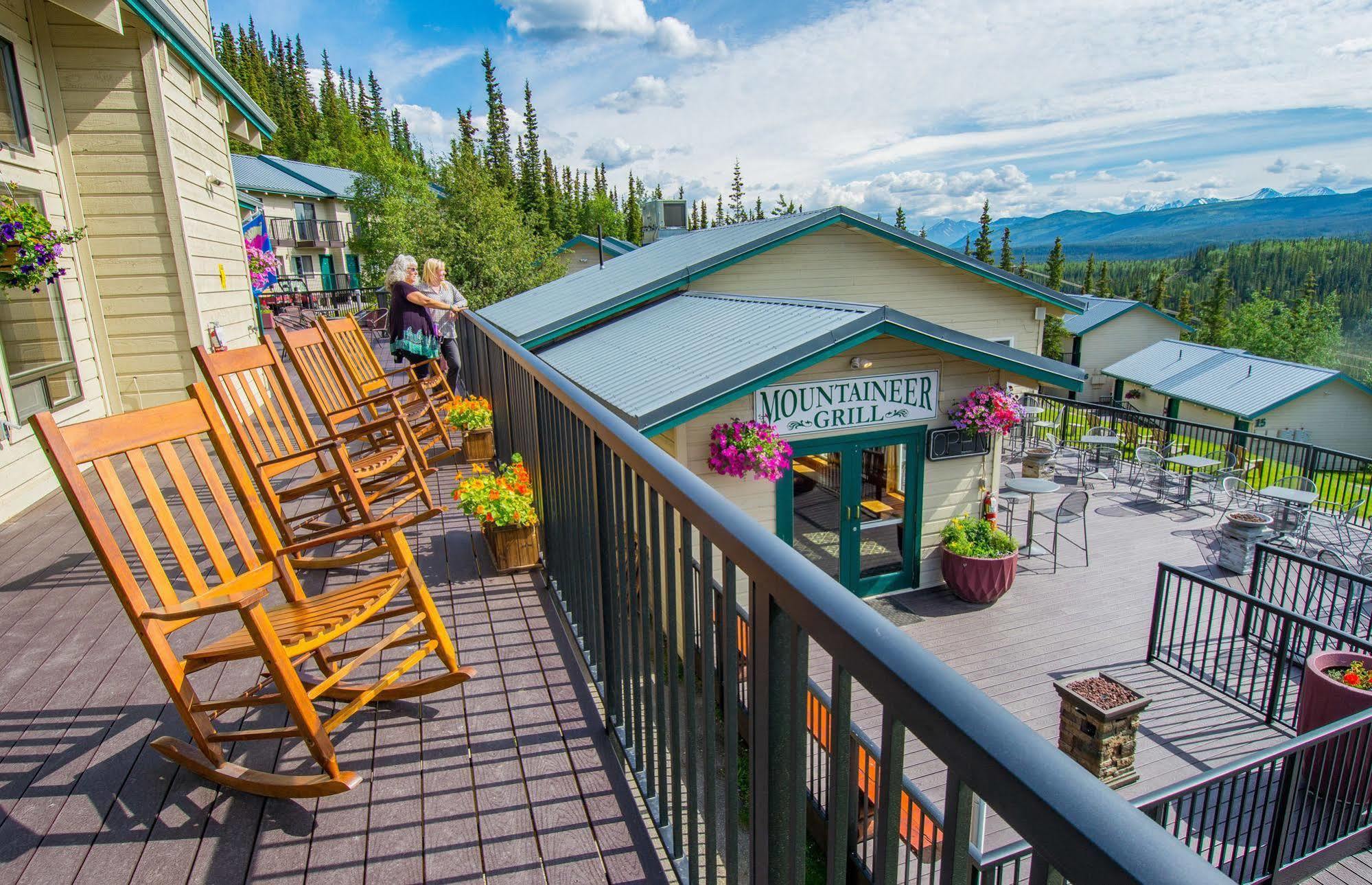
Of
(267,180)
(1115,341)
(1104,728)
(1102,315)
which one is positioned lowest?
(1115,341)

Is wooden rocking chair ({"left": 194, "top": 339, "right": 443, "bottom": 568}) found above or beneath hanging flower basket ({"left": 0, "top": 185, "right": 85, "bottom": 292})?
beneath

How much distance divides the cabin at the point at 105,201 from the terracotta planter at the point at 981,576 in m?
8.57

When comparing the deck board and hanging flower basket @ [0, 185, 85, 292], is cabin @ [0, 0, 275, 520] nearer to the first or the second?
hanging flower basket @ [0, 185, 85, 292]

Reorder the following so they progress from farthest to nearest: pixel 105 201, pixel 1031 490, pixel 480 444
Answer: pixel 1031 490 → pixel 105 201 → pixel 480 444

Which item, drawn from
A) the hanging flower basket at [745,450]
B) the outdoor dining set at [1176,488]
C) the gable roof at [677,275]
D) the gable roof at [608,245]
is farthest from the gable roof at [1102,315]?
the hanging flower basket at [745,450]

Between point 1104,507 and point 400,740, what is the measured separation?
13.4m

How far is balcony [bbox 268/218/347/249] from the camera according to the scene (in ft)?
127

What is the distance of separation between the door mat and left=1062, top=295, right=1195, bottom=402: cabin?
38.6 metres

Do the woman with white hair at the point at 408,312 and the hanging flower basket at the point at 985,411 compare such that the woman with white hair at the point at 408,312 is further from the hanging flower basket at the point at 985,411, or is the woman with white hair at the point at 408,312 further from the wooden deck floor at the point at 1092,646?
the hanging flower basket at the point at 985,411

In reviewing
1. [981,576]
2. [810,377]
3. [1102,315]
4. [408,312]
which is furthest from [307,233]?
[1102,315]

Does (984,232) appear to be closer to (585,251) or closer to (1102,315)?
(1102,315)

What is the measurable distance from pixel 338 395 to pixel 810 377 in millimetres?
4811

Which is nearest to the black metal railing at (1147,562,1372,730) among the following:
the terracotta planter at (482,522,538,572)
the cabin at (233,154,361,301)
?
the terracotta planter at (482,522,538,572)

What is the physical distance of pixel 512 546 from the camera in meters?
3.62
